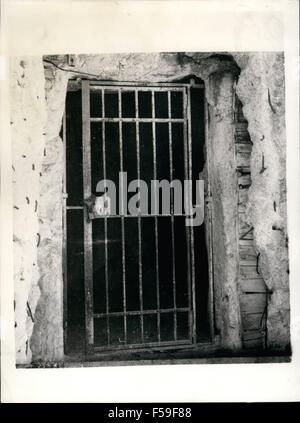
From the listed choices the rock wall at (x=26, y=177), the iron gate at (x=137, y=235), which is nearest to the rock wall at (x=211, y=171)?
the rock wall at (x=26, y=177)

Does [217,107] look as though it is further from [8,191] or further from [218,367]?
[218,367]

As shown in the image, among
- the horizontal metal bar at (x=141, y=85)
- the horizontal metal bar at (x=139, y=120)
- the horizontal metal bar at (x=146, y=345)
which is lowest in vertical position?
the horizontal metal bar at (x=146, y=345)

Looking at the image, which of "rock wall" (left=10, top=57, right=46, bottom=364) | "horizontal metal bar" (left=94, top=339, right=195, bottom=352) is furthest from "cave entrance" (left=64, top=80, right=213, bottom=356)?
"rock wall" (left=10, top=57, right=46, bottom=364)

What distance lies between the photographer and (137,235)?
1.82m

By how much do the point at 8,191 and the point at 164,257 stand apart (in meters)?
0.69

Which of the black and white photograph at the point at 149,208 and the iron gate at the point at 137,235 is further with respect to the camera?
the iron gate at the point at 137,235

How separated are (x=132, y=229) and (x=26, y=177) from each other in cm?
49

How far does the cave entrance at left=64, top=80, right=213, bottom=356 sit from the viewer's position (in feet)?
5.83

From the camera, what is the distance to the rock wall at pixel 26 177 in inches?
64.7

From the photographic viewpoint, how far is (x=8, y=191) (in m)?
1.64

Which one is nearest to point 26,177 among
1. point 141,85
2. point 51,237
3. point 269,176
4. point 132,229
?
point 51,237

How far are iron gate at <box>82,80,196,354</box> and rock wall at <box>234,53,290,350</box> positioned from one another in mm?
274

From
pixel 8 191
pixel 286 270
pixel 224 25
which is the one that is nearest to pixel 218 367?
pixel 286 270

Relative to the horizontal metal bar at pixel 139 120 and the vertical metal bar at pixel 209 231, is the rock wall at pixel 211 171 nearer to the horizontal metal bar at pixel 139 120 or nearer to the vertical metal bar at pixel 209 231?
the vertical metal bar at pixel 209 231
